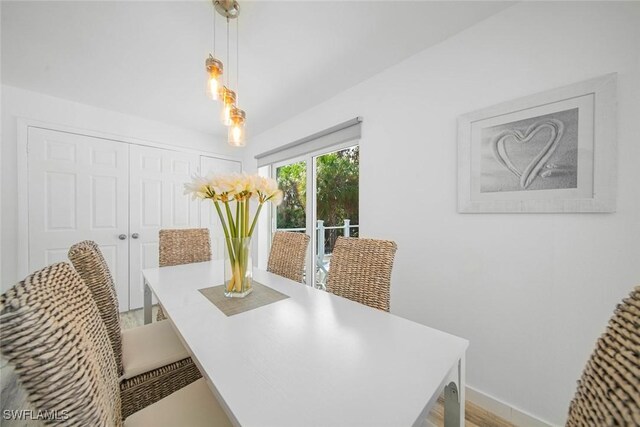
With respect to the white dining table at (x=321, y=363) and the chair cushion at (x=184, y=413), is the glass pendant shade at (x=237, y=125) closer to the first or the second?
the white dining table at (x=321, y=363)

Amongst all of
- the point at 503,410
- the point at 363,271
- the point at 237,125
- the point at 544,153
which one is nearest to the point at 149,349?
the point at 363,271

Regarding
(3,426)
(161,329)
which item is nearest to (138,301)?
(3,426)

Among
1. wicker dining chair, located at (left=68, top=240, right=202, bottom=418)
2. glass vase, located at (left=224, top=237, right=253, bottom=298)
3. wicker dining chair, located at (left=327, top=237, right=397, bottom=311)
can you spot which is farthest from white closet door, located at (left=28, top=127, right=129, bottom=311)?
wicker dining chair, located at (left=327, top=237, right=397, bottom=311)

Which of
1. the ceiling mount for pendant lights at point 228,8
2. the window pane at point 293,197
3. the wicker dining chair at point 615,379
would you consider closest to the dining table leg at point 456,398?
the wicker dining chair at point 615,379

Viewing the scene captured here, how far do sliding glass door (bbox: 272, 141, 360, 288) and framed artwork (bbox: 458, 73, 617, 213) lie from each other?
100cm

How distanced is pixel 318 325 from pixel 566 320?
132cm

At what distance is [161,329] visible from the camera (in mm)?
1324

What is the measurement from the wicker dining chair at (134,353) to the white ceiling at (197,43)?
1.40 metres

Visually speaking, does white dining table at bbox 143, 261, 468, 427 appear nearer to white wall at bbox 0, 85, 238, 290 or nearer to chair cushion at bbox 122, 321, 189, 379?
chair cushion at bbox 122, 321, 189, 379

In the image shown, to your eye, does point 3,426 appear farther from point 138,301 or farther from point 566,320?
point 566,320

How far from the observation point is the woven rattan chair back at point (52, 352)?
1.20ft

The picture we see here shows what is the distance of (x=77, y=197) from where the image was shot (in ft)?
8.11

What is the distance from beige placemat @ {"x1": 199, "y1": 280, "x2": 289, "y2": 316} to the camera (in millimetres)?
1046

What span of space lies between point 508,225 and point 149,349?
204cm
